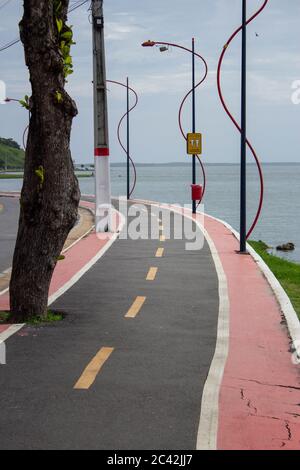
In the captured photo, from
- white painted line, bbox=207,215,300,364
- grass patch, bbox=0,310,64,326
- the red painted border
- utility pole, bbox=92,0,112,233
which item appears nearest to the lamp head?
utility pole, bbox=92,0,112,233

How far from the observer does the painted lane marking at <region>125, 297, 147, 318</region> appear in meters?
11.3

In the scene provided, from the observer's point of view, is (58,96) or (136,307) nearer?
(58,96)

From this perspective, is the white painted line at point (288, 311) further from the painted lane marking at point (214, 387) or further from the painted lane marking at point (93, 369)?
the painted lane marking at point (93, 369)

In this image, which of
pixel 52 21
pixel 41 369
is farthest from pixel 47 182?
pixel 41 369

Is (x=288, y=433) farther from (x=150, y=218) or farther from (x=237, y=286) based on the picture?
(x=150, y=218)

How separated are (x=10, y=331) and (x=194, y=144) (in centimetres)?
2177

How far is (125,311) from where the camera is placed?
38.0 feet

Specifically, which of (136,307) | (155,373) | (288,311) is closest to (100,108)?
(136,307)

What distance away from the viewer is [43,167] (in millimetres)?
10328

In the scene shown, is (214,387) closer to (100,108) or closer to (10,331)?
(10,331)

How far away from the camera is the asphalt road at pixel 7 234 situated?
59.7 ft

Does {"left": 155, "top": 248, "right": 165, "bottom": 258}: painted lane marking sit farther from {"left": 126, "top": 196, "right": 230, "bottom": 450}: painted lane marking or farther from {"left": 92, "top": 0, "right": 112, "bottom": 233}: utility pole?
{"left": 126, "top": 196, "right": 230, "bottom": 450}: painted lane marking

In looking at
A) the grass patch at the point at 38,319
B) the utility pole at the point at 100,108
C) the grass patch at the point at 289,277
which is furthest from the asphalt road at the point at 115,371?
the utility pole at the point at 100,108

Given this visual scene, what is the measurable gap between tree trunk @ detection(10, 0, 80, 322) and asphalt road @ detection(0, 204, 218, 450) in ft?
2.52
